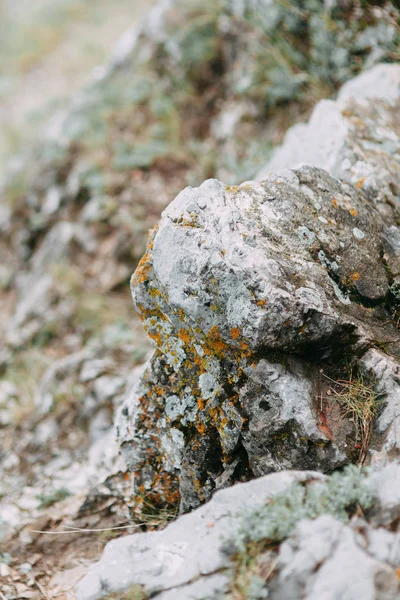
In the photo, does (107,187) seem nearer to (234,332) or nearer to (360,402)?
(234,332)

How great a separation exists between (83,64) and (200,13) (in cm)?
344

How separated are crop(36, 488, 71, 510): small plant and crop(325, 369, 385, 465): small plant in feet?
7.63

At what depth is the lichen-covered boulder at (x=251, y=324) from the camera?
8.47 feet

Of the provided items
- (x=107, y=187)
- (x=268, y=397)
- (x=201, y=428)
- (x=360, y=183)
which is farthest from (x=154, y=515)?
(x=107, y=187)

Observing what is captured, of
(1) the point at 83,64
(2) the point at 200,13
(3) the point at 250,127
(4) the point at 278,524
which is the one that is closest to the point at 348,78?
(3) the point at 250,127

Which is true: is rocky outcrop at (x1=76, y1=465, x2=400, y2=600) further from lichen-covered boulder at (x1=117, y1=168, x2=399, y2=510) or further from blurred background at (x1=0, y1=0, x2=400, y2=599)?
blurred background at (x1=0, y1=0, x2=400, y2=599)

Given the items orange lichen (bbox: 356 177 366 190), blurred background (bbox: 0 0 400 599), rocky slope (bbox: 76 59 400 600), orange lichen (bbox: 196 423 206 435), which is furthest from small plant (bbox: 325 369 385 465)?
blurred background (bbox: 0 0 400 599)

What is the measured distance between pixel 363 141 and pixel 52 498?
3.61 m

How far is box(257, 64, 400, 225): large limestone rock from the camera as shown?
11.3 feet

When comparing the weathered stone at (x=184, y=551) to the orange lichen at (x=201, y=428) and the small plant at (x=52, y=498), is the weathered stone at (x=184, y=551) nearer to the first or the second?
the orange lichen at (x=201, y=428)

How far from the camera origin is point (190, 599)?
2.05 metres

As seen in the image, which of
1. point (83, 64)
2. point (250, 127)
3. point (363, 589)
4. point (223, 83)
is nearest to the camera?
point (363, 589)

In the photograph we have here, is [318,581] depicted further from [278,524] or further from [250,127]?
[250,127]

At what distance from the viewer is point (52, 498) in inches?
149
